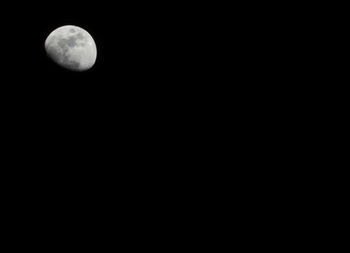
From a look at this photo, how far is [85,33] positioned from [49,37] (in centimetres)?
26

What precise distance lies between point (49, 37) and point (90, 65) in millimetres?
351

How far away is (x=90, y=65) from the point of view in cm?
293

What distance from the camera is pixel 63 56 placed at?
2.80 meters

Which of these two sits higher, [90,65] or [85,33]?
[85,33]

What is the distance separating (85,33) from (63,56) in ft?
0.92

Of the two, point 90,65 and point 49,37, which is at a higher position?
point 49,37

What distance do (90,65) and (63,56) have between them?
214mm

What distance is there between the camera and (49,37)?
9.36 ft

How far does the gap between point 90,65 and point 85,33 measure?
25 centimetres
